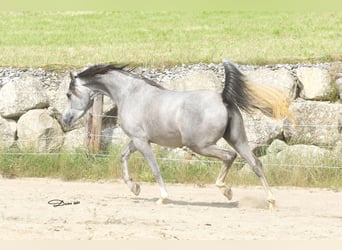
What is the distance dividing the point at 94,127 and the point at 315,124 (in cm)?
335

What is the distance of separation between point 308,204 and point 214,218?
2.08 m

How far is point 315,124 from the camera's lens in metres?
14.5

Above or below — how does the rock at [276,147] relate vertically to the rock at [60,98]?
below

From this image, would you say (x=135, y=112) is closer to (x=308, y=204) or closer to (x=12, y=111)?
(x=308, y=204)

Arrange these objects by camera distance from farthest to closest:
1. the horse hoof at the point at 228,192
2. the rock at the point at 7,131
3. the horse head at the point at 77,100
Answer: the rock at the point at 7,131 < the horse head at the point at 77,100 < the horse hoof at the point at 228,192

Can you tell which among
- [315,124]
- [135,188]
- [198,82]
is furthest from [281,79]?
[135,188]

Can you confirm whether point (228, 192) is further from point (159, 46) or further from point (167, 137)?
point (159, 46)

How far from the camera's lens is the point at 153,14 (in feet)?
74.0

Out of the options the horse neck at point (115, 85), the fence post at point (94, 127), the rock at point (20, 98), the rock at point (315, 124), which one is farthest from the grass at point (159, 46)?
the horse neck at point (115, 85)

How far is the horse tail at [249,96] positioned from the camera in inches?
450

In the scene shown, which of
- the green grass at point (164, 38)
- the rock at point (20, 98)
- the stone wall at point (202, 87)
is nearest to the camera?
the stone wall at point (202, 87)

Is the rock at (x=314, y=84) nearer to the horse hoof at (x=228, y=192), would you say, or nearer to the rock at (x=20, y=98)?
the horse hoof at (x=228, y=192)

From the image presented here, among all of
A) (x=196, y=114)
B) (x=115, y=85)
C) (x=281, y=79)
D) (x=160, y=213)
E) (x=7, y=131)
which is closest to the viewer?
(x=160, y=213)

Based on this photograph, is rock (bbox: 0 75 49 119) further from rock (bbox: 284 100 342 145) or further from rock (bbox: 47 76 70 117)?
rock (bbox: 284 100 342 145)
